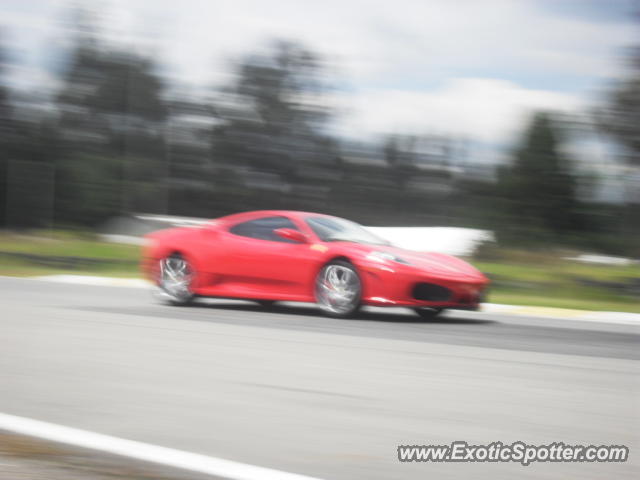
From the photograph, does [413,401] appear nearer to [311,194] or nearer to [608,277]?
[608,277]

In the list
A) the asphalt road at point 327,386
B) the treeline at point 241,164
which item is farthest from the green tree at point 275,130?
the asphalt road at point 327,386

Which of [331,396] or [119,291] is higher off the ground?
[331,396]

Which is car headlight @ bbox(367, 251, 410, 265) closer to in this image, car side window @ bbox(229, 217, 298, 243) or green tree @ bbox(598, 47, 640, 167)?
car side window @ bbox(229, 217, 298, 243)

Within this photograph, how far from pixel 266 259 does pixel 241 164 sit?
37351 mm

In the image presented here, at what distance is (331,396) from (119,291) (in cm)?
834

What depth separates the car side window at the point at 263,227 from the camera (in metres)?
10.0

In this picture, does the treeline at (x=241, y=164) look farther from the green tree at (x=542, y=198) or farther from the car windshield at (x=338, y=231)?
the car windshield at (x=338, y=231)

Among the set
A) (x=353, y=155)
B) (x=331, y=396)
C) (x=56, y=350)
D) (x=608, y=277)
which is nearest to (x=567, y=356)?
(x=331, y=396)

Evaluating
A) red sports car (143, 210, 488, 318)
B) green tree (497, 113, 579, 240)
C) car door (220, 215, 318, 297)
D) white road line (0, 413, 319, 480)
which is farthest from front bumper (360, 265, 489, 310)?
green tree (497, 113, 579, 240)

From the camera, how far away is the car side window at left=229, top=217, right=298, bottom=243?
10.0 metres

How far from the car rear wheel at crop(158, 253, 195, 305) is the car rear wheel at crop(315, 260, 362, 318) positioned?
6.09 ft

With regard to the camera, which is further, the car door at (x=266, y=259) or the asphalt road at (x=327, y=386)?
the car door at (x=266, y=259)

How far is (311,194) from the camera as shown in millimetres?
41938

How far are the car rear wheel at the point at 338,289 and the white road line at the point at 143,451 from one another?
5223mm
